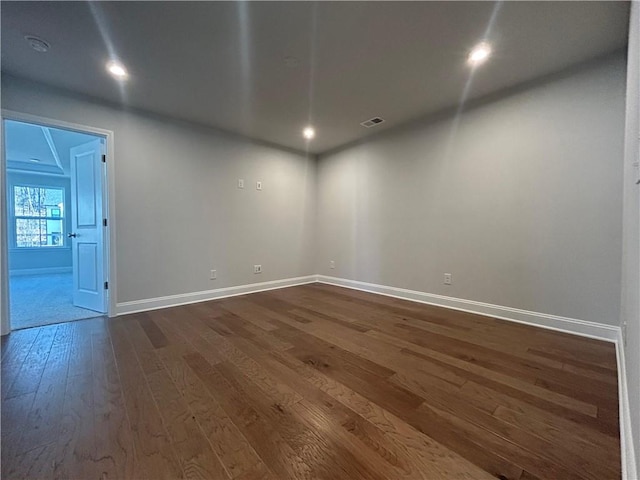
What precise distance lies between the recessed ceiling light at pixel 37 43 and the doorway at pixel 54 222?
85 cm

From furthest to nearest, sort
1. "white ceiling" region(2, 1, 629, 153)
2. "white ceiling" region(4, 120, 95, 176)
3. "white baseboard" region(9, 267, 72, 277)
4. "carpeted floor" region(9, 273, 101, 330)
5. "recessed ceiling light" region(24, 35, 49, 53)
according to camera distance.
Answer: "white baseboard" region(9, 267, 72, 277)
"white ceiling" region(4, 120, 95, 176)
"carpeted floor" region(9, 273, 101, 330)
"recessed ceiling light" region(24, 35, 49, 53)
"white ceiling" region(2, 1, 629, 153)

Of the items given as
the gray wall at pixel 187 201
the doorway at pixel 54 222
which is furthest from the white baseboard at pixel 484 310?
the doorway at pixel 54 222

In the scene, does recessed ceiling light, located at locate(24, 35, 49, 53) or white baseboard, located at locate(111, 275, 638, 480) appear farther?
recessed ceiling light, located at locate(24, 35, 49, 53)

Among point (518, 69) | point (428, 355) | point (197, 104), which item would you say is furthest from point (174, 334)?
point (518, 69)

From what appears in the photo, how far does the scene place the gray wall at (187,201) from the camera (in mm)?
3057

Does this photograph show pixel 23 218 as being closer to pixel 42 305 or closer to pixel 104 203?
pixel 42 305

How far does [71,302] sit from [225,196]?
2.54 metres

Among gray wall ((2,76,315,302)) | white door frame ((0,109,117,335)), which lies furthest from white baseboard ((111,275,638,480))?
white door frame ((0,109,117,335))

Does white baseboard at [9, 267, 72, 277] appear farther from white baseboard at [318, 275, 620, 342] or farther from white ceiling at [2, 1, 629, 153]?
white baseboard at [318, 275, 620, 342]

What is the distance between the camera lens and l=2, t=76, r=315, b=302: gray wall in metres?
3.06

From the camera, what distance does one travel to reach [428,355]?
201 cm

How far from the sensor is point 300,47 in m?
2.13

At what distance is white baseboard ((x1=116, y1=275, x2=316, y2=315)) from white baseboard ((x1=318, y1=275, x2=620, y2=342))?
5.19 feet

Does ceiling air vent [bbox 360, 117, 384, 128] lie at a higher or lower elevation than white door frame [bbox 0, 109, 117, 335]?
higher
